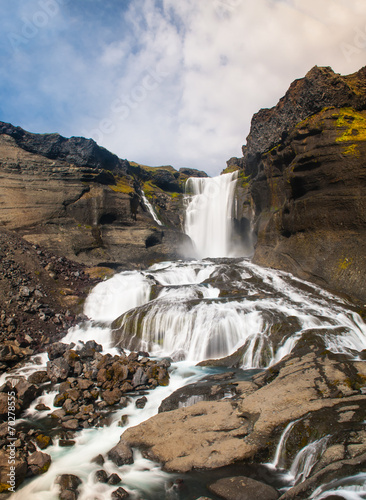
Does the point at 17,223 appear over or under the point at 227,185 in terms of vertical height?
under

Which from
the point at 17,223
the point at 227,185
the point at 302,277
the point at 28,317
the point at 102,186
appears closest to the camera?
the point at 28,317

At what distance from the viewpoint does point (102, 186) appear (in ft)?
113

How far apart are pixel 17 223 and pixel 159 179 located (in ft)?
105

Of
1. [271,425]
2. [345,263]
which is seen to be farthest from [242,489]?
[345,263]

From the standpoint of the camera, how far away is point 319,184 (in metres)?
21.1

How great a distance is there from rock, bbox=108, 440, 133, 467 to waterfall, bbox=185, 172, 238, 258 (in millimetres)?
34283

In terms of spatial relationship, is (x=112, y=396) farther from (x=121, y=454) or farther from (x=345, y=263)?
(x=345, y=263)

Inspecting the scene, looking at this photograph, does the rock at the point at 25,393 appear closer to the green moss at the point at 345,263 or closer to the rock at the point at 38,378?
the rock at the point at 38,378

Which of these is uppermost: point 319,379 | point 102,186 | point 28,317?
point 102,186

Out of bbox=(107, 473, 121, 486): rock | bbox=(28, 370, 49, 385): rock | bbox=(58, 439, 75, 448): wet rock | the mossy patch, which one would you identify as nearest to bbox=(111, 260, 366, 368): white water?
bbox=(28, 370, 49, 385): rock

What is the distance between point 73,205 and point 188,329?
2305cm

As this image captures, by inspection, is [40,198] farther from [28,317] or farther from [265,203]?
[265,203]

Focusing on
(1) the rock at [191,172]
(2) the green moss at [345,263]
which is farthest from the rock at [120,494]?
(1) the rock at [191,172]

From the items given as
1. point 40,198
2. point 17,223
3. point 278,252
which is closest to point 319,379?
point 278,252
